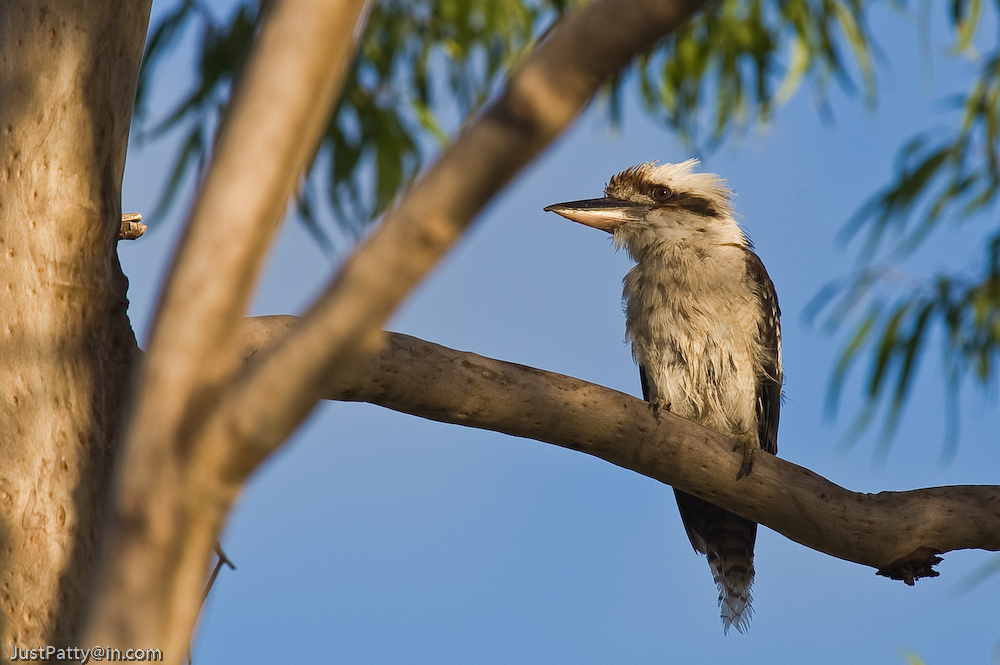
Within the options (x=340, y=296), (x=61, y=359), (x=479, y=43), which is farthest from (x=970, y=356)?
(x=340, y=296)

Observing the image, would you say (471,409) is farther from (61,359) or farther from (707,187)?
(707,187)

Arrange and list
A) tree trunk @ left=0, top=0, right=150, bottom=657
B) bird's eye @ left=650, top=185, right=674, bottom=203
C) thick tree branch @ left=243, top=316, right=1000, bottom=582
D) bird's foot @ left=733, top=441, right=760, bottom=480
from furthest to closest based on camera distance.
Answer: bird's eye @ left=650, top=185, right=674, bottom=203 < bird's foot @ left=733, top=441, right=760, bottom=480 < thick tree branch @ left=243, top=316, right=1000, bottom=582 < tree trunk @ left=0, top=0, right=150, bottom=657

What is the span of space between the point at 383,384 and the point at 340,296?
1.00 metres

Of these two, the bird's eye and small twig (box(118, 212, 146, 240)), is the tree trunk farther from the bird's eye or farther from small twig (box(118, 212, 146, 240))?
the bird's eye

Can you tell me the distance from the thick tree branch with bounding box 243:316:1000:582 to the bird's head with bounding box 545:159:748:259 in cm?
81

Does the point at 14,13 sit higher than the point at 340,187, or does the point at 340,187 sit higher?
the point at 340,187

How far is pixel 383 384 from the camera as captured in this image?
5.25 feet

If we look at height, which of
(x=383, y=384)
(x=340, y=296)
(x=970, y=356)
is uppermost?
(x=970, y=356)

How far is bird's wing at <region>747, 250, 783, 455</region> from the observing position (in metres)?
2.51

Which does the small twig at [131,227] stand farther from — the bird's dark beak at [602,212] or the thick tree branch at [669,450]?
the bird's dark beak at [602,212]

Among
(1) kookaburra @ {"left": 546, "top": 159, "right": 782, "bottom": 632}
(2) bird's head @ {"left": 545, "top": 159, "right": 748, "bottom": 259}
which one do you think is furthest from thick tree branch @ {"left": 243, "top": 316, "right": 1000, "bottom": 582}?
(2) bird's head @ {"left": 545, "top": 159, "right": 748, "bottom": 259}

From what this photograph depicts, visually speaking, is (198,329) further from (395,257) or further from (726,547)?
(726,547)

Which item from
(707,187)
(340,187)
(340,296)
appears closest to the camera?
(340,296)

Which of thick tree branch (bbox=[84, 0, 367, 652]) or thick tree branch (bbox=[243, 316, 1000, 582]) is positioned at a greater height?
thick tree branch (bbox=[243, 316, 1000, 582])
